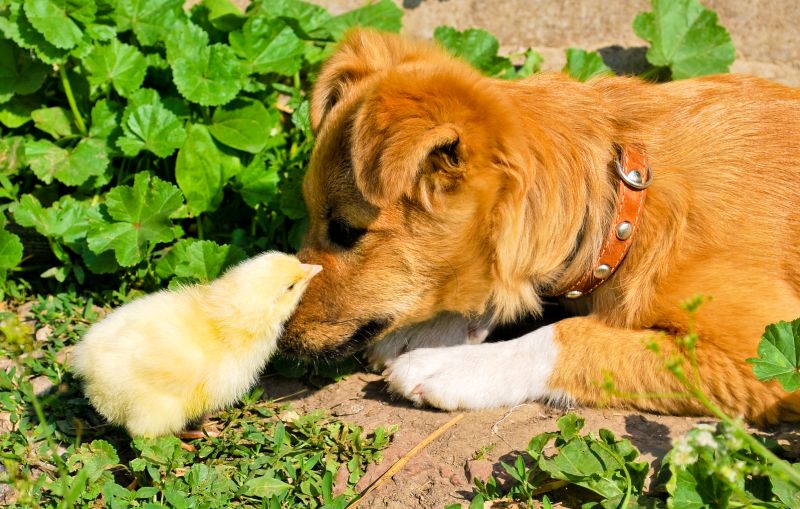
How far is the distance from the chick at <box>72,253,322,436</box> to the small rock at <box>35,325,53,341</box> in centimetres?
91

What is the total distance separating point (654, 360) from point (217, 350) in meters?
1.97

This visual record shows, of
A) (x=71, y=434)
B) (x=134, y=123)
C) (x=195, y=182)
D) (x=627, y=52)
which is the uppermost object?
(x=627, y=52)

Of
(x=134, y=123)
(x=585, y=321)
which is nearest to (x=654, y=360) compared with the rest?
(x=585, y=321)

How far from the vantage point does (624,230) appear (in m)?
3.90

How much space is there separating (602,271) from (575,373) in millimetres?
487

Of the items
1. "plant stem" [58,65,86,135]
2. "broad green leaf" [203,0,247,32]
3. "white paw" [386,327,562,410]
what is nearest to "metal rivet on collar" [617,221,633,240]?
"white paw" [386,327,562,410]

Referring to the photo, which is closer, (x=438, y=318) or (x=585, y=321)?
(x=585, y=321)

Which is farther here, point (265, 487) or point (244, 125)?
point (244, 125)

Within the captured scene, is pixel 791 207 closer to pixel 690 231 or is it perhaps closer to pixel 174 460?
pixel 690 231

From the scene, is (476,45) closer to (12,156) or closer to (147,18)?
(147,18)

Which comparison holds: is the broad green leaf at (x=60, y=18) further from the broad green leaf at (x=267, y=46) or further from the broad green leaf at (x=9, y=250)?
the broad green leaf at (x=9, y=250)

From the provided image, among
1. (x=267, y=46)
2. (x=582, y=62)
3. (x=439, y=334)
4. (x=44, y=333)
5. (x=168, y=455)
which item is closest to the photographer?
(x=168, y=455)

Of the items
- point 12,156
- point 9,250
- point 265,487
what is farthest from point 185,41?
point 265,487

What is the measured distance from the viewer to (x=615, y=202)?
Result: 12.8 feet
